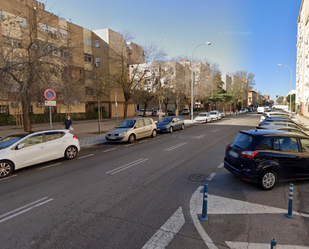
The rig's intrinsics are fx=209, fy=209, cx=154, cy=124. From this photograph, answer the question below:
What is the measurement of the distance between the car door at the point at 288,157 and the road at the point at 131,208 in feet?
1.52

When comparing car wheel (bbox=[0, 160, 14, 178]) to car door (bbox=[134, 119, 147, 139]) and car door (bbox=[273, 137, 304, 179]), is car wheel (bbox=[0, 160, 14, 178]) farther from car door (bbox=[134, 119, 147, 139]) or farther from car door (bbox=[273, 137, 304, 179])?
car door (bbox=[273, 137, 304, 179])

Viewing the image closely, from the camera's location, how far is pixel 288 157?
5477 millimetres

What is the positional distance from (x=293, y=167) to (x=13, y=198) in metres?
7.30

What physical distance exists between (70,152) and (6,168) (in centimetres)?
268

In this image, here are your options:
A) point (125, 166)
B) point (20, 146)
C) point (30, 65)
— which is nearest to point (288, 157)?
point (125, 166)

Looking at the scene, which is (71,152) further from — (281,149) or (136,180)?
(281,149)

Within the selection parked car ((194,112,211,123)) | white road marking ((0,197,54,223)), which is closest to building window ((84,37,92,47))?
parked car ((194,112,211,123))

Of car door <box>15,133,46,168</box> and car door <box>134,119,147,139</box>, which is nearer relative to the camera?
car door <box>15,133,46,168</box>

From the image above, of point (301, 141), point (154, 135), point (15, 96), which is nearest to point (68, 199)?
point (301, 141)

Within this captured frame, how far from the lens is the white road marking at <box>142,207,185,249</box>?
338cm

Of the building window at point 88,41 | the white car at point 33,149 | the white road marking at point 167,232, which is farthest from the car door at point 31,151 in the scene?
the building window at point 88,41

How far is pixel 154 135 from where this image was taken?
1577 centimetres

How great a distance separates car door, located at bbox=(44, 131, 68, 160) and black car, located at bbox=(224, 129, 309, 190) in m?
7.00

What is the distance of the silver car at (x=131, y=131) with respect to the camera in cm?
1300
